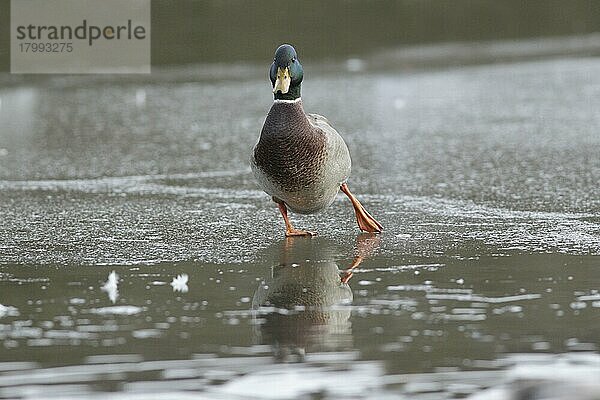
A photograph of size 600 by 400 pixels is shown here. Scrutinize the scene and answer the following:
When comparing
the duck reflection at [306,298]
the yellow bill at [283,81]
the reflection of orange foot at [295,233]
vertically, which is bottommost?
the duck reflection at [306,298]

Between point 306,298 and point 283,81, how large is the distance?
Answer: 1498 mm

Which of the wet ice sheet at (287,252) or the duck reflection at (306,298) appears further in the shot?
the duck reflection at (306,298)

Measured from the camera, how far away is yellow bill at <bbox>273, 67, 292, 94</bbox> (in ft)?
18.2

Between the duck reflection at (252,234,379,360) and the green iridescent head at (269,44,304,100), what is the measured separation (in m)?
0.66

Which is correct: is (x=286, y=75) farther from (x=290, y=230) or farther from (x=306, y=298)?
(x=306, y=298)

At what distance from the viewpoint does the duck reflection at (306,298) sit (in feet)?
12.3

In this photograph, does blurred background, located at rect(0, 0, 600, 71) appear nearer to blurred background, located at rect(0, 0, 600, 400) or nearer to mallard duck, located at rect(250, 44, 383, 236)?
blurred background, located at rect(0, 0, 600, 400)

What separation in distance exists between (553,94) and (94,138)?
413cm

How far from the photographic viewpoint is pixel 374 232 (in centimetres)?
569

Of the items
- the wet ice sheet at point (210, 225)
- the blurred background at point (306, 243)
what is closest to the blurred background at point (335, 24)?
the blurred background at point (306, 243)

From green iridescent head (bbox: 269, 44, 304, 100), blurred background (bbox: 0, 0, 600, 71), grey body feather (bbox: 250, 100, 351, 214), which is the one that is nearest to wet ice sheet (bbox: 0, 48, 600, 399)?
grey body feather (bbox: 250, 100, 351, 214)

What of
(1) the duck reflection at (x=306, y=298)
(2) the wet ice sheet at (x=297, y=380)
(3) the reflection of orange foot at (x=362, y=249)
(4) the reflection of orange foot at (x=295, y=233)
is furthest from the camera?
(4) the reflection of orange foot at (x=295, y=233)

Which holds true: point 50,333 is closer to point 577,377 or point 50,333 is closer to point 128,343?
point 128,343

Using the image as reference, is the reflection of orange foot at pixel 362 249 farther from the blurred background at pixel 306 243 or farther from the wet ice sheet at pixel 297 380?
the wet ice sheet at pixel 297 380
